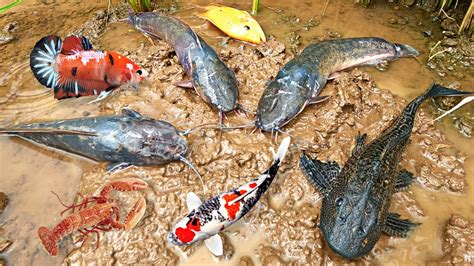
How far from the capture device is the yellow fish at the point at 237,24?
5.16 m

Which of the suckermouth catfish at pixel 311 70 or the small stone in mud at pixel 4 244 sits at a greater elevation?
A: the suckermouth catfish at pixel 311 70

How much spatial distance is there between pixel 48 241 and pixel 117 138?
1.08 meters

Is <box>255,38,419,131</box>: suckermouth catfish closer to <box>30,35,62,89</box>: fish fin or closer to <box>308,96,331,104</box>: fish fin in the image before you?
<box>308,96,331,104</box>: fish fin

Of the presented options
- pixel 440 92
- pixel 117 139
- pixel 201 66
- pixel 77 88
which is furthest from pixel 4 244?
pixel 440 92

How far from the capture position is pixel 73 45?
172 inches

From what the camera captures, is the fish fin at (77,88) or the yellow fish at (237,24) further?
the yellow fish at (237,24)

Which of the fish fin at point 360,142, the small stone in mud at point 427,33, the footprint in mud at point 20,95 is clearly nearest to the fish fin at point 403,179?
the fish fin at point 360,142

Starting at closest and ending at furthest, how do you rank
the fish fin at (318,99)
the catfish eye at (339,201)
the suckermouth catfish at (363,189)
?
1. the suckermouth catfish at (363,189)
2. the catfish eye at (339,201)
3. the fish fin at (318,99)

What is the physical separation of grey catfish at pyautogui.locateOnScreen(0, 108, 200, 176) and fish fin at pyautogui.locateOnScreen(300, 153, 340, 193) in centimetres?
116

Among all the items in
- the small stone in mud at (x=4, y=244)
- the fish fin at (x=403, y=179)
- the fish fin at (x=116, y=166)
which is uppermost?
the fish fin at (x=116, y=166)

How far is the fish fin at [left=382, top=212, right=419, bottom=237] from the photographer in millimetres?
3439

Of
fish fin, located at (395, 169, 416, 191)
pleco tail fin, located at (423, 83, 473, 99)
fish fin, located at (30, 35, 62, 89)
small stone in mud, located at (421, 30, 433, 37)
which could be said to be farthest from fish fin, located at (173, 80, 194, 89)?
small stone in mud, located at (421, 30, 433, 37)

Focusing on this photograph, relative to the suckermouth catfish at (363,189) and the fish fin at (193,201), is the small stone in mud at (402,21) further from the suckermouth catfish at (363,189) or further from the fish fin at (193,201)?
the fish fin at (193,201)

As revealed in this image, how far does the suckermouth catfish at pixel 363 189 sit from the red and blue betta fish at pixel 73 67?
92.8 inches
